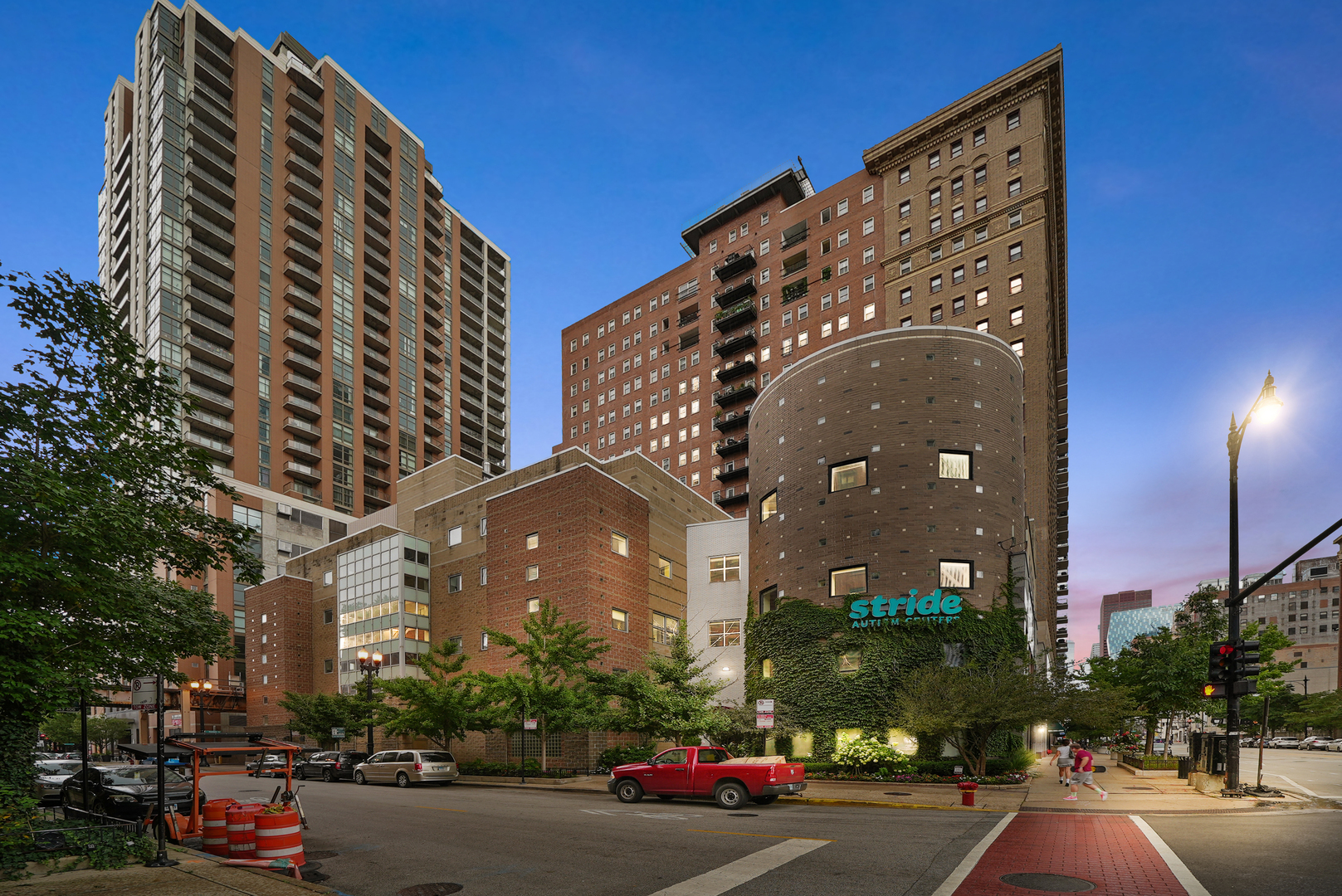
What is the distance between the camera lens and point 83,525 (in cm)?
1096

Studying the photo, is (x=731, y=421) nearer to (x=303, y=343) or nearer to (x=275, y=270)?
(x=303, y=343)

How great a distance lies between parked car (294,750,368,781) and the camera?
3591cm

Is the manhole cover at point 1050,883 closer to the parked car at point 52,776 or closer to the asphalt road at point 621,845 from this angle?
the asphalt road at point 621,845

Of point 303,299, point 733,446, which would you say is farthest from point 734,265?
point 303,299

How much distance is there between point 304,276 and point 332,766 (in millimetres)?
75524

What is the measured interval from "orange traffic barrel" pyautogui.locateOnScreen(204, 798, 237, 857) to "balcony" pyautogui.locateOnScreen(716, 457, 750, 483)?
6585cm

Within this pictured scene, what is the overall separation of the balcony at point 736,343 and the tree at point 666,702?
53175mm

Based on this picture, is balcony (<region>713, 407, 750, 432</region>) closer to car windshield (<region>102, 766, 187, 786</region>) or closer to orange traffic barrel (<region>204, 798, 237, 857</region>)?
car windshield (<region>102, 766, 187, 786</region>)

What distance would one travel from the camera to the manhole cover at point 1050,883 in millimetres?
10266

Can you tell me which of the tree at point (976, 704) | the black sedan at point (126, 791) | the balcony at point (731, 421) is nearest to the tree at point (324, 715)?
the black sedan at point (126, 791)

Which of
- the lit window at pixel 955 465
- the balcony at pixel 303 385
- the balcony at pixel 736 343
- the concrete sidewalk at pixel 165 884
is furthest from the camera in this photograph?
the balcony at pixel 303 385

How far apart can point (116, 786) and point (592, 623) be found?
72.9 ft

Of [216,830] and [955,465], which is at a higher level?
[955,465]

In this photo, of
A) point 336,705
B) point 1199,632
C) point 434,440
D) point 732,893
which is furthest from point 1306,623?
point 732,893
